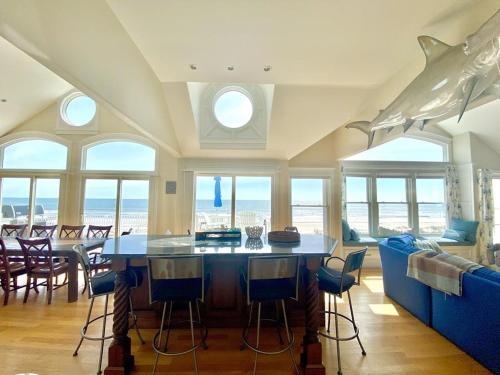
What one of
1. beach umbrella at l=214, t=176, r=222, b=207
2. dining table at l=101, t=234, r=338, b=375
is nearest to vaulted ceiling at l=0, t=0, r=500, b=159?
dining table at l=101, t=234, r=338, b=375

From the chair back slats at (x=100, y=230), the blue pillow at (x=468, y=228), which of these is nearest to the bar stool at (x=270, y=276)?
the chair back slats at (x=100, y=230)

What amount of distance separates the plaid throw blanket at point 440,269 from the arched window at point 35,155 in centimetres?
686

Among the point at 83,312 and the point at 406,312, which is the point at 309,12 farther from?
the point at 83,312

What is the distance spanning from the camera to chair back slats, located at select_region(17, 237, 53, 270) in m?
3.23

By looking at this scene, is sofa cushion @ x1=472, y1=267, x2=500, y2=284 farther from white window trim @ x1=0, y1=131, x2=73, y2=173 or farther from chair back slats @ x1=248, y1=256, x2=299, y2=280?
white window trim @ x1=0, y1=131, x2=73, y2=173

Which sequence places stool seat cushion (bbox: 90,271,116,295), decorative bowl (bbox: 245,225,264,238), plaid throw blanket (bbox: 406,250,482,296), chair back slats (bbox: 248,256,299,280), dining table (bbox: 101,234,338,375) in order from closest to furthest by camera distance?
chair back slats (bbox: 248,256,299,280), dining table (bbox: 101,234,338,375), stool seat cushion (bbox: 90,271,116,295), plaid throw blanket (bbox: 406,250,482,296), decorative bowl (bbox: 245,225,264,238)

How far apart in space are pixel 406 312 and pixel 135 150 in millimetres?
5880

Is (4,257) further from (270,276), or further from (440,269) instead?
(440,269)

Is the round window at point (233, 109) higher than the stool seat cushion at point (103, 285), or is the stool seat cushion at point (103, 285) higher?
the round window at point (233, 109)

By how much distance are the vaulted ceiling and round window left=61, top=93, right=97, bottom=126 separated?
3.11 m

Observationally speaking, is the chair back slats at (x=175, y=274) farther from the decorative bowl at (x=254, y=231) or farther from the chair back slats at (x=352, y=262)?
the chair back slats at (x=352, y=262)

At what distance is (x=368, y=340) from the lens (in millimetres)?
2467

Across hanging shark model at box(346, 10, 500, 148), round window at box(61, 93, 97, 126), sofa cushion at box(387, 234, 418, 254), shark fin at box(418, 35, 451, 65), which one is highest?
round window at box(61, 93, 97, 126)

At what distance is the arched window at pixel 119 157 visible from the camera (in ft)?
18.0
